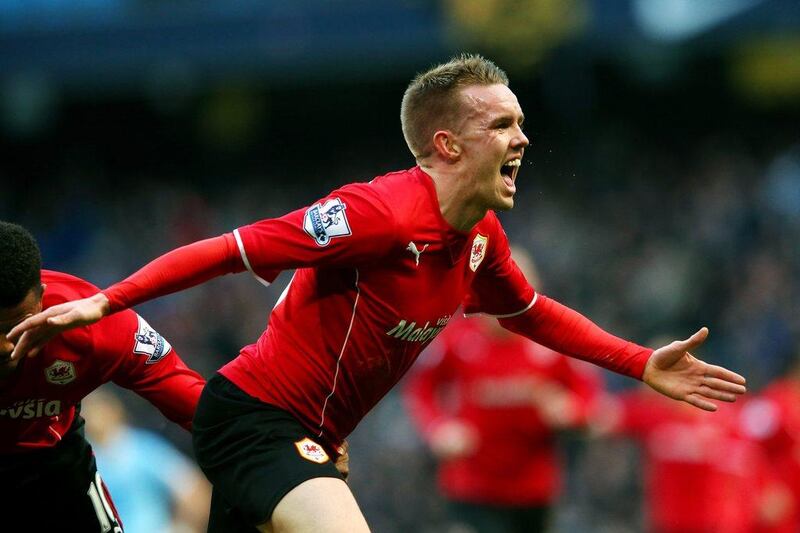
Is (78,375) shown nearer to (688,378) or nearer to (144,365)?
(144,365)

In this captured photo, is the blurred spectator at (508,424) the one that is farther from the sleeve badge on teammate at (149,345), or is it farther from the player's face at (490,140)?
the player's face at (490,140)

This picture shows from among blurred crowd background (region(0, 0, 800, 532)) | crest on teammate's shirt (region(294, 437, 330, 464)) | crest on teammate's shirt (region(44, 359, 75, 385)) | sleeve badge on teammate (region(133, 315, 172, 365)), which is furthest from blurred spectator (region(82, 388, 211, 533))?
crest on teammate's shirt (region(294, 437, 330, 464))

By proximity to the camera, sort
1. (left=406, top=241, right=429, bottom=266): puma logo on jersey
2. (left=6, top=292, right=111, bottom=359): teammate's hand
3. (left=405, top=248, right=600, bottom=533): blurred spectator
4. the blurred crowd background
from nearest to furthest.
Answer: (left=6, top=292, right=111, bottom=359): teammate's hand < (left=406, top=241, right=429, bottom=266): puma logo on jersey < (left=405, top=248, right=600, bottom=533): blurred spectator < the blurred crowd background

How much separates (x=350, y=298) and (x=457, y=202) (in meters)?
0.47

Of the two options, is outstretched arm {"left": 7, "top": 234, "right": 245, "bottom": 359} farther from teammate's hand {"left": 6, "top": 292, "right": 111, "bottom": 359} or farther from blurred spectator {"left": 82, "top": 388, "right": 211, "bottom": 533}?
blurred spectator {"left": 82, "top": 388, "right": 211, "bottom": 533}

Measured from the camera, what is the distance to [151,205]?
16906 millimetres

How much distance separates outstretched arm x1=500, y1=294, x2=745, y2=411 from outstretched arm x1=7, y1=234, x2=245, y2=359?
4.09ft

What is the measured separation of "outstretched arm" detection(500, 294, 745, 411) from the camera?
457 centimetres

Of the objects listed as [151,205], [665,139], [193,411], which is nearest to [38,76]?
[151,205]

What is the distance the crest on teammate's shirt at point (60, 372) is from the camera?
14.3 feet

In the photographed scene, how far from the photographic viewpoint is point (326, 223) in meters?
4.12

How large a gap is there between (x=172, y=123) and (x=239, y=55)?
11.5 ft

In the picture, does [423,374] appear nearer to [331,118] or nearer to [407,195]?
[407,195]

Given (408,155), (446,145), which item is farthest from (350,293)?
(408,155)
